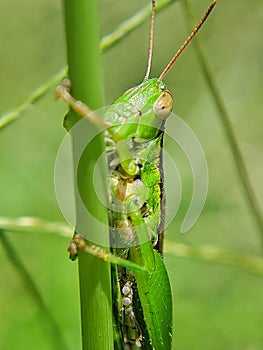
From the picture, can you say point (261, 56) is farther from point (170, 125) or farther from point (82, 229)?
point (82, 229)

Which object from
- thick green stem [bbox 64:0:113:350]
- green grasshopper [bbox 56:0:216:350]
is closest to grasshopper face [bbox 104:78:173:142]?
green grasshopper [bbox 56:0:216:350]

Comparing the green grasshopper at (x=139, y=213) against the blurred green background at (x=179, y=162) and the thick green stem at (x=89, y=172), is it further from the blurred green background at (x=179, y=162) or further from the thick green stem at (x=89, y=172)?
the blurred green background at (x=179, y=162)

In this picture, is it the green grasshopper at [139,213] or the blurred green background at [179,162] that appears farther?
the blurred green background at [179,162]

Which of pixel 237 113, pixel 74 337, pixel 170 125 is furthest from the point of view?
pixel 237 113

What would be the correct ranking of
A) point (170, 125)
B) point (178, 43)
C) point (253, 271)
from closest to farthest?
point (253, 271) → point (170, 125) → point (178, 43)

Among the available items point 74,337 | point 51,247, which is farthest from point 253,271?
point 51,247

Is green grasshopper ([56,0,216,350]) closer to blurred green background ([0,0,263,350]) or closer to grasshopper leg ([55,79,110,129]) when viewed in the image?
grasshopper leg ([55,79,110,129])

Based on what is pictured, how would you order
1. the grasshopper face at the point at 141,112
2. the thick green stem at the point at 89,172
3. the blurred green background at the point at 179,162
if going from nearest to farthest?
the thick green stem at the point at 89,172, the grasshopper face at the point at 141,112, the blurred green background at the point at 179,162

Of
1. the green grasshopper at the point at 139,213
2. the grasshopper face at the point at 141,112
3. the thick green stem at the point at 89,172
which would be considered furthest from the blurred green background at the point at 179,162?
the thick green stem at the point at 89,172

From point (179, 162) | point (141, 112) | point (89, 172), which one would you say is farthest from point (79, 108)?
point (179, 162)
